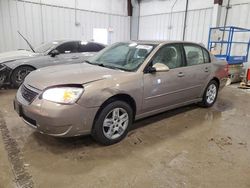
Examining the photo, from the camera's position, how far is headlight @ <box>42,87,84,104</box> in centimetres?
226

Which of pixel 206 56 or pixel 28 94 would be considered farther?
pixel 206 56

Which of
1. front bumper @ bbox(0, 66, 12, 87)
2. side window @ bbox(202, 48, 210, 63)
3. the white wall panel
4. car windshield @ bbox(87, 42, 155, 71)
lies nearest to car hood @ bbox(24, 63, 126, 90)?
car windshield @ bbox(87, 42, 155, 71)

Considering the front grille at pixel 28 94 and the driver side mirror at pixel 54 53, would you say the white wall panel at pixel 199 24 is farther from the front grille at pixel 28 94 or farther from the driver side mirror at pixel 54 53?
the front grille at pixel 28 94

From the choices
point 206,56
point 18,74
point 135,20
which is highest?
point 135,20

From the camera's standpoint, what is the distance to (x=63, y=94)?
2.29m

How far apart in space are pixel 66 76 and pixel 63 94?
0.33 metres

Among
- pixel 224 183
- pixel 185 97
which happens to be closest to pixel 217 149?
pixel 224 183

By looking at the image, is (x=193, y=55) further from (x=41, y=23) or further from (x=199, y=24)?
(x=41, y=23)

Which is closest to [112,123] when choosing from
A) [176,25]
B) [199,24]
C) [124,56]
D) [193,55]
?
[124,56]

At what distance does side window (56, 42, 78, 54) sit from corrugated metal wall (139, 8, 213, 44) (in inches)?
Answer: 203

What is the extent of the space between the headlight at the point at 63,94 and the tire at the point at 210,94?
2738 millimetres

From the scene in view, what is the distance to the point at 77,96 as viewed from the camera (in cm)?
229

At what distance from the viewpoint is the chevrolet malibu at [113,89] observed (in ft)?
7.52

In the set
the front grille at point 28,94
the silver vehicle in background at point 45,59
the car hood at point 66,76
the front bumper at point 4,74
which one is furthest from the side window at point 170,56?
the front bumper at point 4,74
